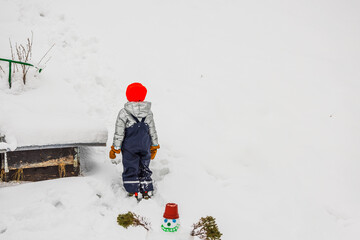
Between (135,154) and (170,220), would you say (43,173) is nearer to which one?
(135,154)

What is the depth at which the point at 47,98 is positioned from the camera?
4.00 meters

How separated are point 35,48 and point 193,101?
320 cm

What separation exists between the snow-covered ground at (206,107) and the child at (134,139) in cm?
21

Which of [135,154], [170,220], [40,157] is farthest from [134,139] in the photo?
[170,220]

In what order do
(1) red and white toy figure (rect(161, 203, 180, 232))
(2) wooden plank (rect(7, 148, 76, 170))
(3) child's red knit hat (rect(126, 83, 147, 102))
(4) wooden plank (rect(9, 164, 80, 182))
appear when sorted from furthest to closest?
(3) child's red knit hat (rect(126, 83, 147, 102)) → (4) wooden plank (rect(9, 164, 80, 182)) → (2) wooden plank (rect(7, 148, 76, 170)) → (1) red and white toy figure (rect(161, 203, 180, 232))

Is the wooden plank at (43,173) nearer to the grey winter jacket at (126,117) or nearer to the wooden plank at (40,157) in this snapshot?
the wooden plank at (40,157)

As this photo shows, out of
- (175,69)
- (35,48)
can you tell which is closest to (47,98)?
(35,48)

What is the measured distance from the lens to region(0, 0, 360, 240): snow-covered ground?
11.2 feet

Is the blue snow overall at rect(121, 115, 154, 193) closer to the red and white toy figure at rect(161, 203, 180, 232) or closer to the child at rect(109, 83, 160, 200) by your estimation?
the child at rect(109, 83, 160, 200)

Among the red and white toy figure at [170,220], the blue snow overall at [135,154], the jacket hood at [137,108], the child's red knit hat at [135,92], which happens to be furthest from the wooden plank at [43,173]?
the red and white toy figure at [170,220]

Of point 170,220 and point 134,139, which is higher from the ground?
point 134,139

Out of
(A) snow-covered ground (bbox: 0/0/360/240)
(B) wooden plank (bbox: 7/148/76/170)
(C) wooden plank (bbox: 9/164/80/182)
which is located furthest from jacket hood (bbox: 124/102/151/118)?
(C) wooden plank (bbox: 9/164/80/182)

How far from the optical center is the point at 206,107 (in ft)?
17.9

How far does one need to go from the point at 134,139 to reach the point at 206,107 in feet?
6.83
